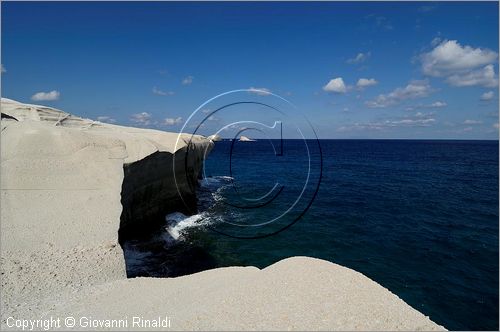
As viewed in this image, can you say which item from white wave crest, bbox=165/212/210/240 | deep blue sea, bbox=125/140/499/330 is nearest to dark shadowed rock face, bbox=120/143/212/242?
white wave crest, bbox=165/212/210/240

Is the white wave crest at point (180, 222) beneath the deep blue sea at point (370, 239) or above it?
above

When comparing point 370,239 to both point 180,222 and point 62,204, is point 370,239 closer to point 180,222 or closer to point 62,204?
point 180,222

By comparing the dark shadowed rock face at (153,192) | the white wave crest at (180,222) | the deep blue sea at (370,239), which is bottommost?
the deep blue sea at (370,239)

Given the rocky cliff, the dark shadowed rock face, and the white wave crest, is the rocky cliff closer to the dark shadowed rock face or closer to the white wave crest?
the dark shadowed rock face

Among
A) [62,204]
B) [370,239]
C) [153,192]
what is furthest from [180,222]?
[370,239]

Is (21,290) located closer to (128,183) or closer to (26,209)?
(26,209)

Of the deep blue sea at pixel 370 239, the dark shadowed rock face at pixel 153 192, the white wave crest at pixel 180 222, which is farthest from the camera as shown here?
the white wave crest at pixel 180 222

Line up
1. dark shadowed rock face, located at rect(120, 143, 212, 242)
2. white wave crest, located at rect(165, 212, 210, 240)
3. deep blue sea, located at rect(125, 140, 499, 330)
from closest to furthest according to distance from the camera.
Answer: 1. deep blue sea, located at rect(125, 140, 499, 330)
2. dark shadowed rock face, located at rect(120, 143, 212, 242)
3. white wave crest, located at rect(165, 212, 210, 240)

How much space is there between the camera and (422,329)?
6.50m

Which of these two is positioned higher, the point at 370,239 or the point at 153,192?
the point at 153,192

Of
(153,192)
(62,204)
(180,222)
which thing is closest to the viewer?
(62,204)

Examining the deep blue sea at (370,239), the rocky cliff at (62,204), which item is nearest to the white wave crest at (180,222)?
the deep blue sea at (370,239)

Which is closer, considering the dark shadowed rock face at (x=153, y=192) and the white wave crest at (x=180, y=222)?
the dark shadowed rock face at (x=153, y=192)

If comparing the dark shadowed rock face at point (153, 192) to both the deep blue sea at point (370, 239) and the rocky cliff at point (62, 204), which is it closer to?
the rocky cliff at point (62, 204)
